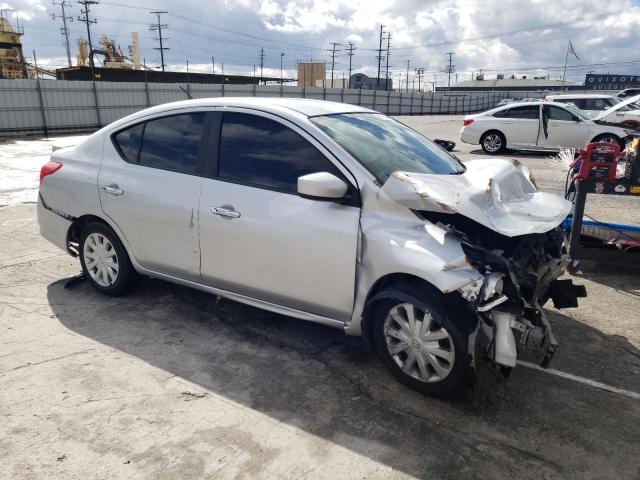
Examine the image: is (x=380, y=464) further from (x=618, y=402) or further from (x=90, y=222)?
(x=90, y=222)

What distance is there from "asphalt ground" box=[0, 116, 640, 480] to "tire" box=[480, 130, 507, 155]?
36.2 feet

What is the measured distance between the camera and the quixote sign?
81.7m

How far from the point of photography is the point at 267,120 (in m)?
3.53

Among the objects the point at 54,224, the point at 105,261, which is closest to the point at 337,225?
the point at 105,261

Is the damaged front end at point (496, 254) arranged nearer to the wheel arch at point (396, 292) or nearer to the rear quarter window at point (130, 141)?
the wheel arch at point (396, 292)

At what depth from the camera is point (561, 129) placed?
1361 centimetres

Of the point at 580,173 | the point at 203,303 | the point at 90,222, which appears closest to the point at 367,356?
the point at 203,303

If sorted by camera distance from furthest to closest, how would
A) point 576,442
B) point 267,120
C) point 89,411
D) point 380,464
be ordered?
point 267,120 → point 89,411 → point 576,442 → point 380,464

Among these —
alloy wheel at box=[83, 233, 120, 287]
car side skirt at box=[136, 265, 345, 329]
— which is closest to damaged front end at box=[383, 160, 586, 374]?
car side skirt at box=[136, 265, 345, 329]

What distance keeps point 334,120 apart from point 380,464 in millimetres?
2246

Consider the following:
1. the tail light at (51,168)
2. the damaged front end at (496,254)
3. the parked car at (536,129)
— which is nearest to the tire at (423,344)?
the damaged front end at (496,254)

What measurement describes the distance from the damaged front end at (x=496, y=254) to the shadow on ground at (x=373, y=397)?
1.11 ft

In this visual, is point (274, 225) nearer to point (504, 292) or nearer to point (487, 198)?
point (487, 198)

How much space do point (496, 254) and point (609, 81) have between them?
319 ft
